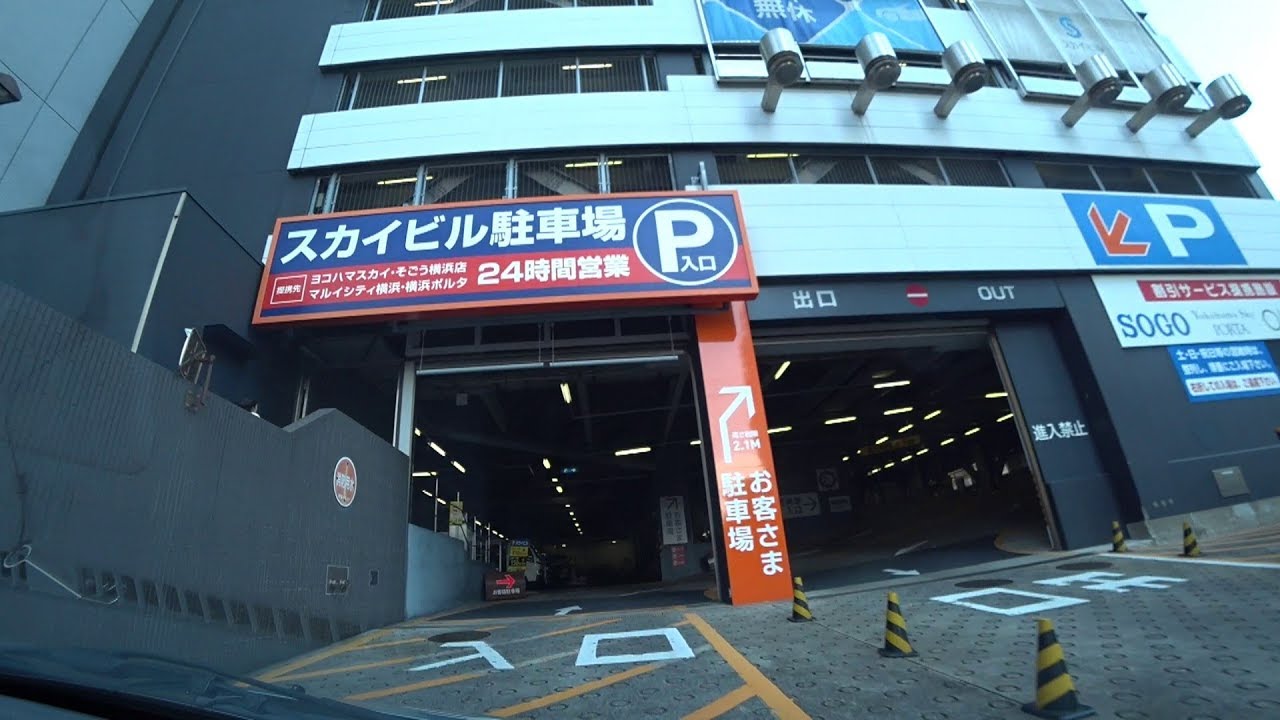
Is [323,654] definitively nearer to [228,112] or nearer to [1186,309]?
[228,112]

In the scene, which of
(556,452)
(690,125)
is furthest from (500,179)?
(556,452)

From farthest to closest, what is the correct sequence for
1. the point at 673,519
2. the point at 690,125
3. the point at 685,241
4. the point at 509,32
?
1. the point at 673,519
2. the point at 509,32
3. the point at 690,125
4. the point at 685,241

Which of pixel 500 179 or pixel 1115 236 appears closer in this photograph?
pixel 500 179

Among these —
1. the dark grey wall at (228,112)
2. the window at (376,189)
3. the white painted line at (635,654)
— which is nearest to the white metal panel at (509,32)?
the dark grey wall at (228,112)

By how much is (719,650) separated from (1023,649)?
2681 millimetres

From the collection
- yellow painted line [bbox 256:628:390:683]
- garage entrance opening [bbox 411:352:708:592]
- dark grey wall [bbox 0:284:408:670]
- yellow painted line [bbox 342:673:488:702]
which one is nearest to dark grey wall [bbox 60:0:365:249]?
garage entrance opening [bbox 411:352:708:592]

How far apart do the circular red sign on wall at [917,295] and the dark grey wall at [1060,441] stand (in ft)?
6.99

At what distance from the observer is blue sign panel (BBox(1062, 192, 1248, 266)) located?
12586 millimetres

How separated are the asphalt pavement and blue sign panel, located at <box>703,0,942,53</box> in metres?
13.2

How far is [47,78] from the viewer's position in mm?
10906

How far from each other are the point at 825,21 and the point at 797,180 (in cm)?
537

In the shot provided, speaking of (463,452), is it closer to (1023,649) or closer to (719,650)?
(719,650)

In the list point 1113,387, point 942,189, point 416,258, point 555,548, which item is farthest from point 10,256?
point 555,548

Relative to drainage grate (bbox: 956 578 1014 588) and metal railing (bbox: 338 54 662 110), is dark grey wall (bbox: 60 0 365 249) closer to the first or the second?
metal railing (bbox: 338 54 662 110)
